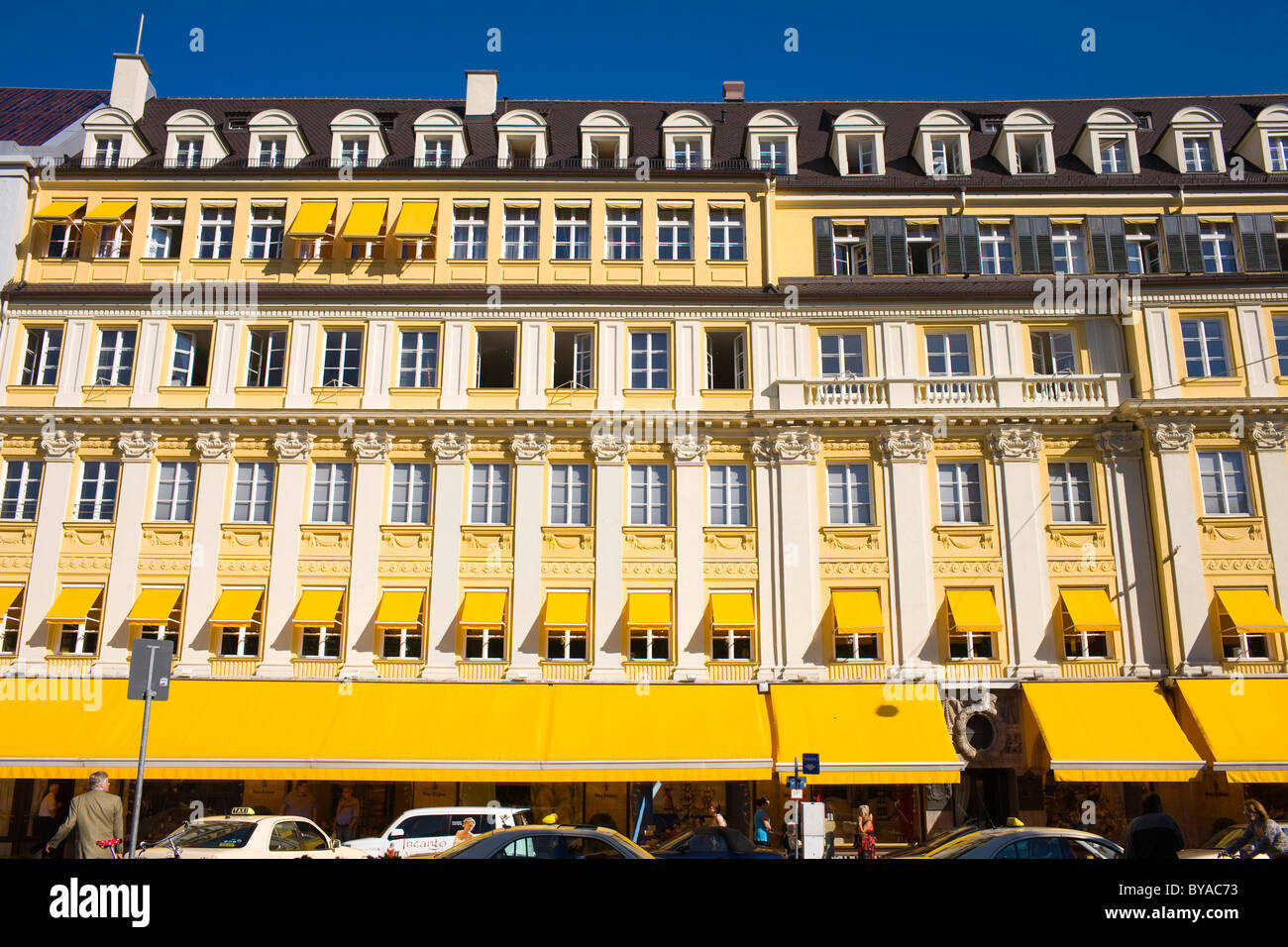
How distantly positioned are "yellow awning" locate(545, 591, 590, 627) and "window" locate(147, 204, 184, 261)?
50.5ft

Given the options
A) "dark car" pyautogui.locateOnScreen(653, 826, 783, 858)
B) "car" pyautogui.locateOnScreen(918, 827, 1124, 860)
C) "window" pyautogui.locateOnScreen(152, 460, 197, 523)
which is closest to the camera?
"car" pyautogui.locateOnScreen(918, 827, 1124, 860)

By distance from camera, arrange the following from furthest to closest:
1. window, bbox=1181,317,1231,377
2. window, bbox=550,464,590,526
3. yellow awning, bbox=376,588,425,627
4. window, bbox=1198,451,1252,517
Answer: window, bbox=1181,317,1231,377 → window, bbox=550,464,590,526 → window, bbox=1198,451,1252,517 → yellow awning, bbox=376,588,425,627

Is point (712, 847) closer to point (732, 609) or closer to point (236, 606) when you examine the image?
point (732, 609)

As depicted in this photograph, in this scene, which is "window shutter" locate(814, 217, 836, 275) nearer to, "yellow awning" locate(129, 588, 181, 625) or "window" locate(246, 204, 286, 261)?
"window" locate(246, 204, 286, 261)

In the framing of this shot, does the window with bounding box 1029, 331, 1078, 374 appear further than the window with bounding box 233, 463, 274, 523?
Yes

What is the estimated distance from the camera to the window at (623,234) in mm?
28797

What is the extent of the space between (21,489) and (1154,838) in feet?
91.5

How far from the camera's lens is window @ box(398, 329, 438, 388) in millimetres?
27438

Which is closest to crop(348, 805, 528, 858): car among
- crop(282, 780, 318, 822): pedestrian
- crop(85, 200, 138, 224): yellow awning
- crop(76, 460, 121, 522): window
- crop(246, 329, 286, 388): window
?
crop(282, 780, 318, 822): pedestrian

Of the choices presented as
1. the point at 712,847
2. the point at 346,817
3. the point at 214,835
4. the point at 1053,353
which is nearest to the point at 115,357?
the point at 346,817

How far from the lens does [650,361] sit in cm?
2770

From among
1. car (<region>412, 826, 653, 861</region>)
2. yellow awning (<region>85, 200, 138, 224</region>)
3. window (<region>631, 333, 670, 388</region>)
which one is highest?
yellow awning (<region>85, 200, 138, 224</region>)

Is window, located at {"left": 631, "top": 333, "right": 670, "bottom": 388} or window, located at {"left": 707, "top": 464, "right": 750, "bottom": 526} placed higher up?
window, located at {"left": 631, "top": 333, "right": 670, "bottom": 388}

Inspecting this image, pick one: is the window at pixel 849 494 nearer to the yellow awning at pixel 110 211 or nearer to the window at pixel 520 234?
the window at pixel 520 234
